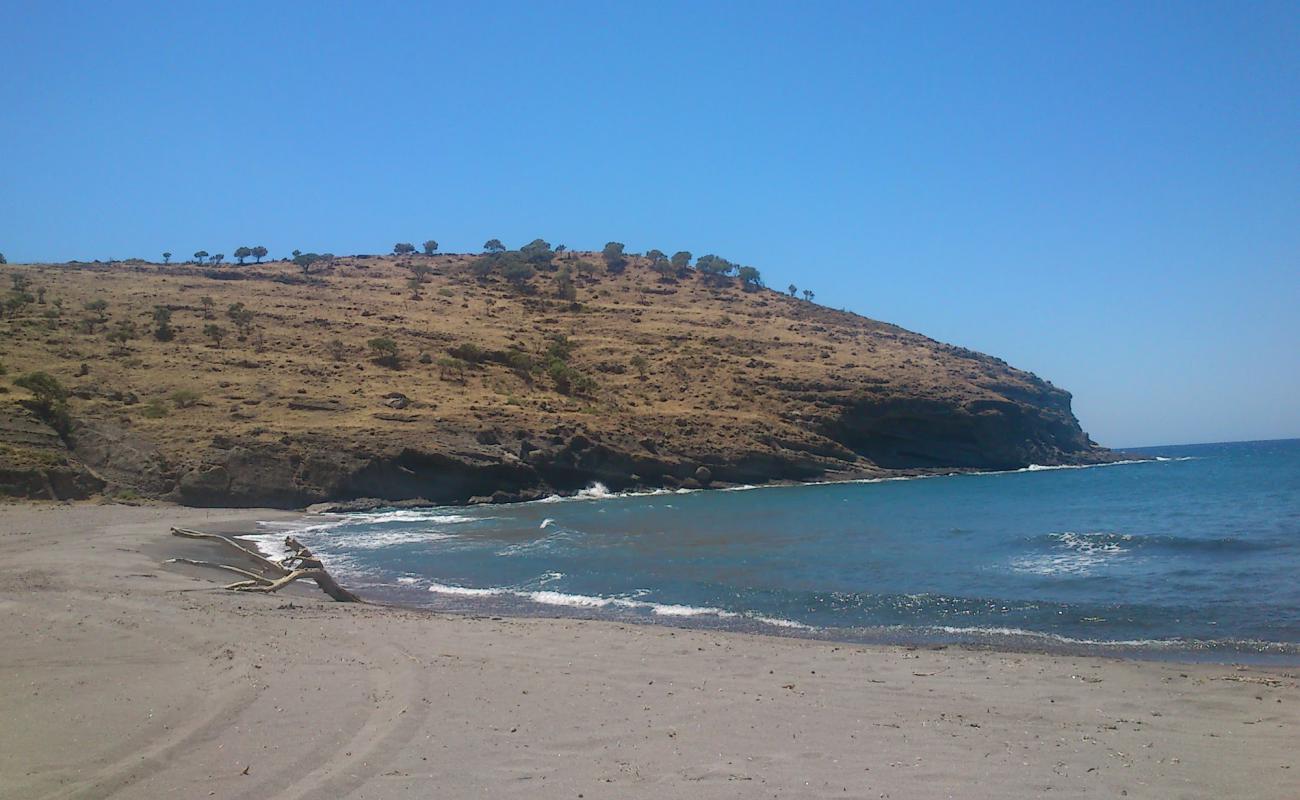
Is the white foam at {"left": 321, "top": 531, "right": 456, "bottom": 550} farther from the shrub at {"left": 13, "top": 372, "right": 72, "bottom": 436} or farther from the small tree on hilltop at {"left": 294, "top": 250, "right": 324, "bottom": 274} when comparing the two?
the small tree on hilltop at {"left": 294, "top": 250, "right": 324, "bottom": 274}

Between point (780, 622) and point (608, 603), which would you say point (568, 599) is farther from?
point (780, 622)

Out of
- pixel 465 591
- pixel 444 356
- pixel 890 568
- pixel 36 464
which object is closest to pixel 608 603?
pixel 465 591

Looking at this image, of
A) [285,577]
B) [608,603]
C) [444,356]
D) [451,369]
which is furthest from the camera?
[444,356]

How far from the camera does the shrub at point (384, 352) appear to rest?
246 feet

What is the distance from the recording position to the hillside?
4944 centimetres

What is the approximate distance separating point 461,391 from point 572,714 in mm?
62807

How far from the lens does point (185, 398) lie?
182 feet

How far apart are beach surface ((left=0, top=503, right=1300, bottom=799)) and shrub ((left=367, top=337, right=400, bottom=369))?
203 feet

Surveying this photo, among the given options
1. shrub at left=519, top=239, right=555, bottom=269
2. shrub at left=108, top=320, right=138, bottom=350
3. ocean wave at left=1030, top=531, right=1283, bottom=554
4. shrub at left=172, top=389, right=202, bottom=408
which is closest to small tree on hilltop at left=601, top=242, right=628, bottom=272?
shrub at left=519, top=239, right=555, bottom=269

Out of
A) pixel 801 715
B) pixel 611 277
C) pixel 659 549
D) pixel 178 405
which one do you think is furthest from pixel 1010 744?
pixel 611 277

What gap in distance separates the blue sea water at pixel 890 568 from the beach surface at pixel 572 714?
2942 millimetres

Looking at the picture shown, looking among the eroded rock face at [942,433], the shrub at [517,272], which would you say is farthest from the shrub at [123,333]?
the shrub at [517,272]

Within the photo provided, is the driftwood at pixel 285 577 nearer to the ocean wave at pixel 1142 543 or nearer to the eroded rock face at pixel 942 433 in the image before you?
the ocean wave at pixel 1142 543

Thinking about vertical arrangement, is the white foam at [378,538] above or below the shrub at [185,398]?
below
